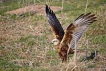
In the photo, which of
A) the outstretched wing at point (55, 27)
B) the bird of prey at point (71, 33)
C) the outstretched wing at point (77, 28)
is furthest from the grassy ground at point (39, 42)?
the outstretched wing at point (55, 27)

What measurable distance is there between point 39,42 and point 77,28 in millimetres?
3964

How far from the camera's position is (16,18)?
17.9 meters

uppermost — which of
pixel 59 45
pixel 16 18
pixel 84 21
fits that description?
pixel 84 21

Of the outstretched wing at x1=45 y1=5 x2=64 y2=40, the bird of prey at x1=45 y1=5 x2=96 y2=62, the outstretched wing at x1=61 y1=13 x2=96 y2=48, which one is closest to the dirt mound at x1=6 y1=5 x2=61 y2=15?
the outstretched wing at x1=45 y1=5 x2=64 y2=40

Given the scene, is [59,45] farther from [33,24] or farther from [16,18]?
[16,18]

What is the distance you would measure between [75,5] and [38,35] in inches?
277

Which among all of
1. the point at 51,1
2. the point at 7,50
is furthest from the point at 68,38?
the point at 51,1

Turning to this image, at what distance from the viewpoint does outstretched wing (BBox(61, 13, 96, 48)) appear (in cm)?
828

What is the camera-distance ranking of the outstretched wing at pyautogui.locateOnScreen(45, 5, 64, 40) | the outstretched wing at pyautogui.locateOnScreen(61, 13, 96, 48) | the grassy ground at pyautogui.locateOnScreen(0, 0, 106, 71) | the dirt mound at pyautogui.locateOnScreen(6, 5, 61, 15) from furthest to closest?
the dirt mound at pyautogui.locateOnScreen(6, 5, 61, 15), the outstretched wing at pyautogui.locateOnScreen(45, 5, 64, 40), the grassy ground at pyautogui.locateOnScreen(0, 0, 106, 71), the outstretched wing at pyautogui.locateOnScreen(61, 13, 96, 48)

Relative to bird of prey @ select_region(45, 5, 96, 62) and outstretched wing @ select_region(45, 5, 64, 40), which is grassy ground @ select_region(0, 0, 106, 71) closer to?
bird of prey @ select_region(45, 5, 96, 62)

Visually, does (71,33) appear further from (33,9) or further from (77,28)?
(33,9)

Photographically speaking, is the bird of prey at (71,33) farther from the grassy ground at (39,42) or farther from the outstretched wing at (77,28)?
the grassy ground at (39,42)

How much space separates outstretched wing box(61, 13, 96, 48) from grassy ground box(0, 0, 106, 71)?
0.48 meters

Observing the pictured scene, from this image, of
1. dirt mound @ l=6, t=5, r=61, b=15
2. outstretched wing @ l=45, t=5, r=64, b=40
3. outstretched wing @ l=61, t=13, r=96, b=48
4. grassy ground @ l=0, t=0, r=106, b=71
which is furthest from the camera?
dirt mound @ l=6, t=5, r=61, b=15
